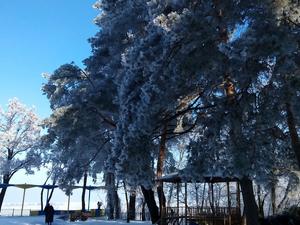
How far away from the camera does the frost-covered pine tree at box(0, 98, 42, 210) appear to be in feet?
133

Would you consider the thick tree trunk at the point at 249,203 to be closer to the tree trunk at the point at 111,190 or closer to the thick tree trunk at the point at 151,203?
the thick tree trunk at the point at 151,203

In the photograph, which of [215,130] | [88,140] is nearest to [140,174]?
[215,130]

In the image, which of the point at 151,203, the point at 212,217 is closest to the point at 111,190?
the point at 151,203

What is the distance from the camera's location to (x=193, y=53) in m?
12.7

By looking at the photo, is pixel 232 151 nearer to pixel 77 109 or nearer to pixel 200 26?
pixel 200 26

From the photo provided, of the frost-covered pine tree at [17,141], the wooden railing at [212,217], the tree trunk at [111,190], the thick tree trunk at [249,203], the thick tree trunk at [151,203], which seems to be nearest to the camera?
the thick tree trunk at [249,203]

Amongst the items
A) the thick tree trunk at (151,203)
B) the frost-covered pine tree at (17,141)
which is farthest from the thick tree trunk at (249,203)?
the frost-covered pine tree at (17,141)

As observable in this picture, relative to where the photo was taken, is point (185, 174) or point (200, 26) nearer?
point (200, 26)

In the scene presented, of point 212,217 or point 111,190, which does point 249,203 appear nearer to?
point 212,217

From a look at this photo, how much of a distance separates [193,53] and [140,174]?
433 centimetres

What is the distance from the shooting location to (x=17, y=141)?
4153cm

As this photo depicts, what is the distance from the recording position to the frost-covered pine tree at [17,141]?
40.6 metres

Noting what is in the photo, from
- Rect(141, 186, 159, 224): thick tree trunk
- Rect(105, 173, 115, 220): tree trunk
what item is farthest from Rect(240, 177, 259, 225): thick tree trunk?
Rect(105, 173, 115, 220): tree trunk

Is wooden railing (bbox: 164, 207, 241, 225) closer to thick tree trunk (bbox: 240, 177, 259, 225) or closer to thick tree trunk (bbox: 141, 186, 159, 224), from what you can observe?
thick tree trunk (bbox: 141, 186, 159, 224)
